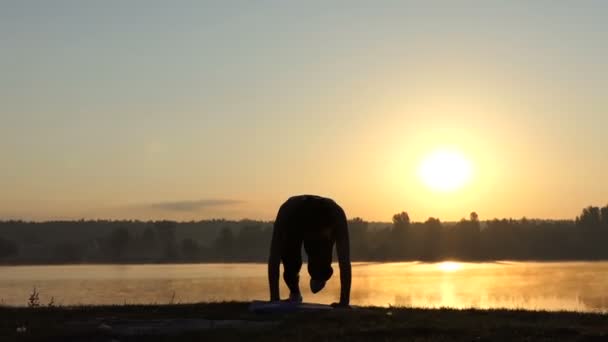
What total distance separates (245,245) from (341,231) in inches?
4650

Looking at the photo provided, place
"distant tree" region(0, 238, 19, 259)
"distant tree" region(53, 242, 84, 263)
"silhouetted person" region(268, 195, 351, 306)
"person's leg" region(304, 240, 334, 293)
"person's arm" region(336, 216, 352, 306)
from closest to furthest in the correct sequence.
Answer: "silhouetted person" region(268, 195, 351, 306), "person's leg" region(304, 240, 334, 293), "person's arm" region(336, 216, 352, 306), "distant tree" region(0, 238, 19, 259), "distant tree" region(53, 242, 84, 263)

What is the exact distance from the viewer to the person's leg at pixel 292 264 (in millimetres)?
15461

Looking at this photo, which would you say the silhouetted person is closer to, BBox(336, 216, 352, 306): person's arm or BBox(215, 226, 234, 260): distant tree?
BBox(336, 216, 352, 306): person's arm

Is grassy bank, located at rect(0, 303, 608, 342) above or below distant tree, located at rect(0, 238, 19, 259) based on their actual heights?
below

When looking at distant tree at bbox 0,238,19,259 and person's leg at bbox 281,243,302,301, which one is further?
distant tree at bbox 0,238,19,259

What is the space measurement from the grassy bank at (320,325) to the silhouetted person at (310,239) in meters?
0.99

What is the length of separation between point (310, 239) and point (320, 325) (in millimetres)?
3096

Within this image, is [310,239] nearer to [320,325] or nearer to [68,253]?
[320,325]

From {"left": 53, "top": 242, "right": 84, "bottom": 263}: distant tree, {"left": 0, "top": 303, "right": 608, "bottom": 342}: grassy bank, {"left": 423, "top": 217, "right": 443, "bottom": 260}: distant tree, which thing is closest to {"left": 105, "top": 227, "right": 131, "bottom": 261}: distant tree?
{"left": 53, "top": 242, "right": 84, "bottom": 263}: distant tree

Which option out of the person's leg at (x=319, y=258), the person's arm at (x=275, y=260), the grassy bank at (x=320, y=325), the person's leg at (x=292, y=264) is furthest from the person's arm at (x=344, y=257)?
the person's arm at (x=275, y=260)

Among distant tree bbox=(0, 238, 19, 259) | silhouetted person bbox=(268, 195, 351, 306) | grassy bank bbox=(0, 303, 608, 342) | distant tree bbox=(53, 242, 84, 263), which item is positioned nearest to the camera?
grassy bank bbox=(0, 303, 608, 342)

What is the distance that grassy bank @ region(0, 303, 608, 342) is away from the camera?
1152 cm

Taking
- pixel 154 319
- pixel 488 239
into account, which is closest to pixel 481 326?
pixel 154 319

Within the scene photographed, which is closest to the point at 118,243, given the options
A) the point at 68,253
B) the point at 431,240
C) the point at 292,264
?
the point at 68,253
